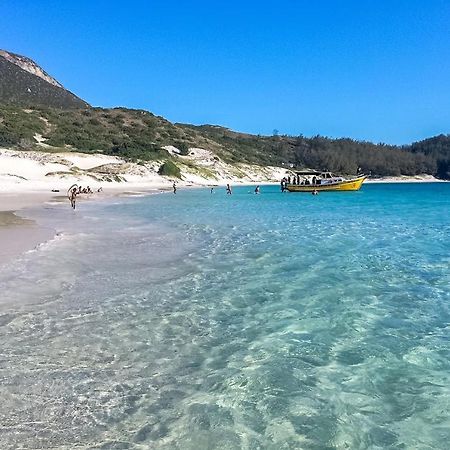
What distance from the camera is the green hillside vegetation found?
91150 mm

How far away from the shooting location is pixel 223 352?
299 inches

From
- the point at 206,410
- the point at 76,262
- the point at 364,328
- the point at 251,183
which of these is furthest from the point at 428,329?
the point at 251,183

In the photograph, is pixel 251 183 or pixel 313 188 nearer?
pixel 313 188

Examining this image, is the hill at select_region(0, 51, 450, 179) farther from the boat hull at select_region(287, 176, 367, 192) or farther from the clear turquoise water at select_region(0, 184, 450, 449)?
the clear turquoise water at select_region(0, 184, 450, 449)

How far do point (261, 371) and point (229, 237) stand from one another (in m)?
14.1

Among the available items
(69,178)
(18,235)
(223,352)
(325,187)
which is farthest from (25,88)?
(223,352)

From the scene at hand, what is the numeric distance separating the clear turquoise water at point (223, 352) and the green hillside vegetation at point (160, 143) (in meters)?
74.5

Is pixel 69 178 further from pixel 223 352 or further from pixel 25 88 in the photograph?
pixel 25 88

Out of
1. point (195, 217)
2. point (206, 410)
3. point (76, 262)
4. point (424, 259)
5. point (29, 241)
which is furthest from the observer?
point (195, 217)

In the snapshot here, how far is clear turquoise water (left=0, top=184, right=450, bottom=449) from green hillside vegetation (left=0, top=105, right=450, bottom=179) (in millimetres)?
74477

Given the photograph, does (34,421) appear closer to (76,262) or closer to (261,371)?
(261,371)

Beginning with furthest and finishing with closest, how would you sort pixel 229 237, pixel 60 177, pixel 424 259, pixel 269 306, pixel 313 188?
pixel 313 188 → pixel 60 177 → pixel 229 237 → pixel 424 259 → pixel 269 306

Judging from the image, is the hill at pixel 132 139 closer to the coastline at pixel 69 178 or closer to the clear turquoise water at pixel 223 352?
the coastline at pixel 69 178

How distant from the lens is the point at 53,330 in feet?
27.1
